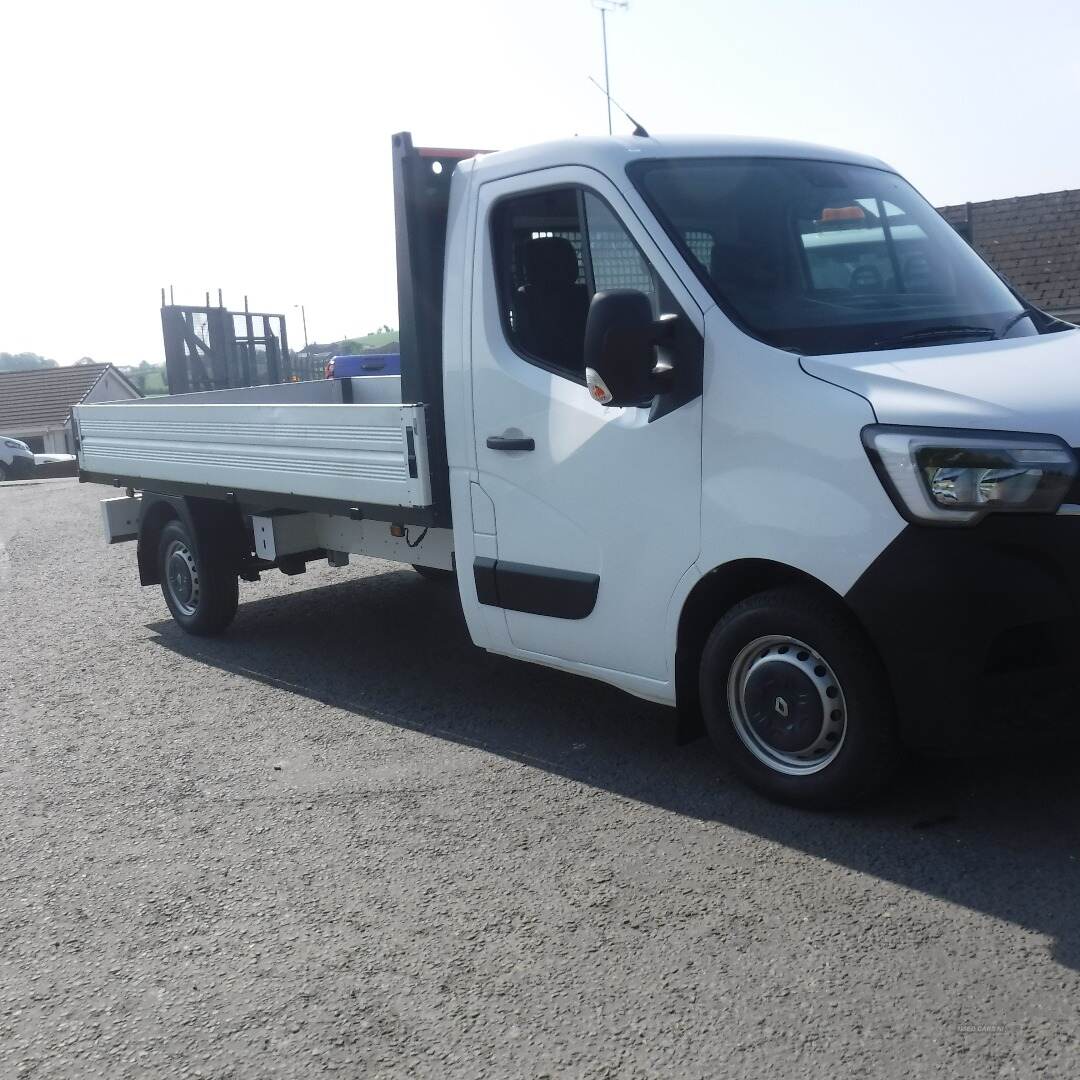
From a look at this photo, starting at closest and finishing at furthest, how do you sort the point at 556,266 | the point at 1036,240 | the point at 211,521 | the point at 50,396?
the point at 556,266 → the point at 211,521 → the point at 1036,240 → the point at 50,396

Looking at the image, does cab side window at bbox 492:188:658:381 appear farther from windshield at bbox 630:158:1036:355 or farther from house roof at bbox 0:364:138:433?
house roof at bbox 0:364:138:433

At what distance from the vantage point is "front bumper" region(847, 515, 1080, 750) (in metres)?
3.47

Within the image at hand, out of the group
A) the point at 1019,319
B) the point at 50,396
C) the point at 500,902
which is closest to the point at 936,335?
the point at 1019,319

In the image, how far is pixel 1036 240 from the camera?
77.7ft

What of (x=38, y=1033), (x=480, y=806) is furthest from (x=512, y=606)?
(x=38, y=1033)

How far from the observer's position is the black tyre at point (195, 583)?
732 cm

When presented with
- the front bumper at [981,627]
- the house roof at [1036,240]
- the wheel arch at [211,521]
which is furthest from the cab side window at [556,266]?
the house roof at [1036,240]

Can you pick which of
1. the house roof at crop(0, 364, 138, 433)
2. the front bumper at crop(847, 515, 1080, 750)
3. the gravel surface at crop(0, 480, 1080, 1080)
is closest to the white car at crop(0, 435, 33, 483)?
the house roof at crop(0, 364, 138, 433)

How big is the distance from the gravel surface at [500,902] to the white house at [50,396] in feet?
220

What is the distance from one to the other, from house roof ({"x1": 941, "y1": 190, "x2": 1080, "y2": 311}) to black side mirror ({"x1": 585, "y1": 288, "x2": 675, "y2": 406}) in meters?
19.6

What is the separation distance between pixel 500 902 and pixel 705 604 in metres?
1.25

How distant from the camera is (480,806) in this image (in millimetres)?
4480

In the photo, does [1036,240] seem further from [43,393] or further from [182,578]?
[43,393]

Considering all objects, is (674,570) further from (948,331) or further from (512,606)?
(948,331)
